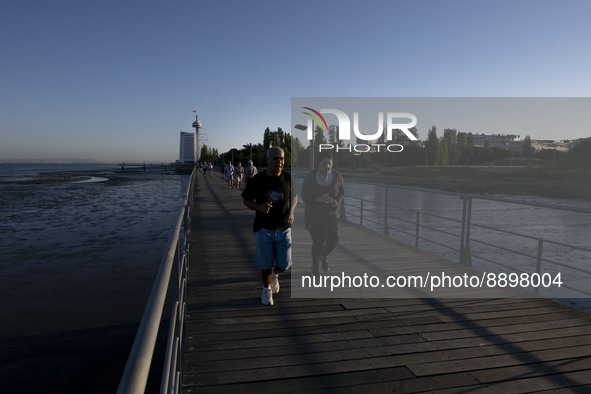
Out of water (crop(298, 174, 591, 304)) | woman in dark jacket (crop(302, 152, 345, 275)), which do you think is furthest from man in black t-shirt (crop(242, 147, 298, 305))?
water (crop(298, 174, 591, 304))

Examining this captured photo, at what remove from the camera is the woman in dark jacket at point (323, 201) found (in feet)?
15.5

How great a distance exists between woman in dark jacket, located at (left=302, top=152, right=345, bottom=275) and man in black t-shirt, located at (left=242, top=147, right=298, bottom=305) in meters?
0.89

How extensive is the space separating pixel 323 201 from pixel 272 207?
1165 millimetres

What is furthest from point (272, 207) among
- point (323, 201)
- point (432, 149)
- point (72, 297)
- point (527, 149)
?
point (527, 149)

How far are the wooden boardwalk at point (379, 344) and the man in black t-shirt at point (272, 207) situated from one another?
600 mm

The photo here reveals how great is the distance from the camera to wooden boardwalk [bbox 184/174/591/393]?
105 inches

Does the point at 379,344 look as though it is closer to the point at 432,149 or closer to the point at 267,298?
the point at 267,298

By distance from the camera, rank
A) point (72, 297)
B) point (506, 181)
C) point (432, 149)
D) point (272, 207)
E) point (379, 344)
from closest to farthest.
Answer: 1. point (379, 344)
2. point (272, 207)
3. point (72, 297)
4. point (432, 149)
5. point (506, 181)

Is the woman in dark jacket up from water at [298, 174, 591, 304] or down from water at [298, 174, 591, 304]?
up

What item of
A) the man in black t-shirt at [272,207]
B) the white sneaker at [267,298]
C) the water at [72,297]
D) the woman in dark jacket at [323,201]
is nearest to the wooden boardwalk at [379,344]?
the white sneaker at [267,298]

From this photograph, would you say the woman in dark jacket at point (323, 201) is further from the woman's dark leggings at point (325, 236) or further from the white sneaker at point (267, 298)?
the white sneaker at point (267, 298)

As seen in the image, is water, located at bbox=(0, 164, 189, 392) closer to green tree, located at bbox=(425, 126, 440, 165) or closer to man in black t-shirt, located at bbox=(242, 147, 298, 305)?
man in black t-shirt, located at bbox=(242, 147, 298, 305)

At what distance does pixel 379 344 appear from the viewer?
10.5ft

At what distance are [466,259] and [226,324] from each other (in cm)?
366
